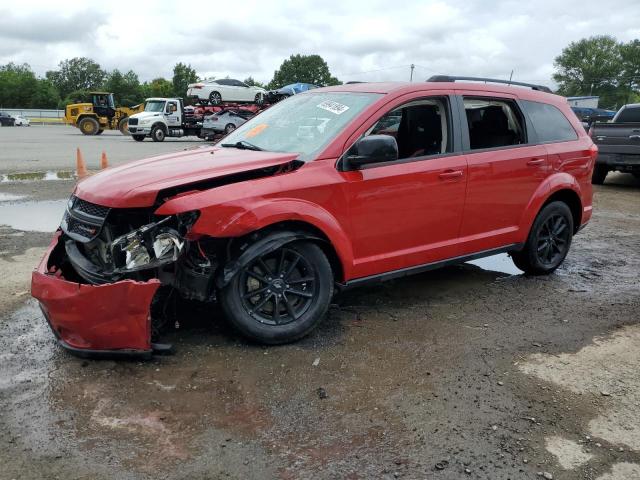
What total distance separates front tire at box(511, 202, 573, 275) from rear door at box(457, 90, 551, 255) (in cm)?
34

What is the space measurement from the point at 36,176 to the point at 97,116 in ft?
81.6

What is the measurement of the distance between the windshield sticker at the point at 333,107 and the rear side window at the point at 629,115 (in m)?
10.9

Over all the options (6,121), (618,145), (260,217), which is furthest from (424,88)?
(6,121)

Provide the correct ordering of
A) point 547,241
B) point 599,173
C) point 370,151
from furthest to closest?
point 599,173
point 547,241
point 370,151

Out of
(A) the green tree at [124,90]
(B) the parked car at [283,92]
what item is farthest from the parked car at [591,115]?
(A) the green tree at [124,90]

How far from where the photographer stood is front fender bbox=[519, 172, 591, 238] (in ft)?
17.2

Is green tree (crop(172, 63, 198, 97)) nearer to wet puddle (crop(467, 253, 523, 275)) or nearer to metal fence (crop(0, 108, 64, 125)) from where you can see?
metal fence (crop(0, 108, 64, 125))

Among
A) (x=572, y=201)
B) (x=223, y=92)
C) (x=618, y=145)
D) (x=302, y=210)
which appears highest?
(x=223, y=92)

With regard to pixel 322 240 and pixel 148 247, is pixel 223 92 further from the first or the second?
pixel 148 247

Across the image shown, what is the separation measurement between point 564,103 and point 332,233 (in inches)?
132

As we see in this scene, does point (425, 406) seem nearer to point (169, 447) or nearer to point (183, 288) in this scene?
point (169, 447)

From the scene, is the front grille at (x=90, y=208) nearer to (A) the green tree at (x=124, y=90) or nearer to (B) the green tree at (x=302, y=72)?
(A) the green tree at (x=124, y=90)

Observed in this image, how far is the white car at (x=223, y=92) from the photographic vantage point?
31.6 m

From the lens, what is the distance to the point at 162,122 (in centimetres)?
2881
